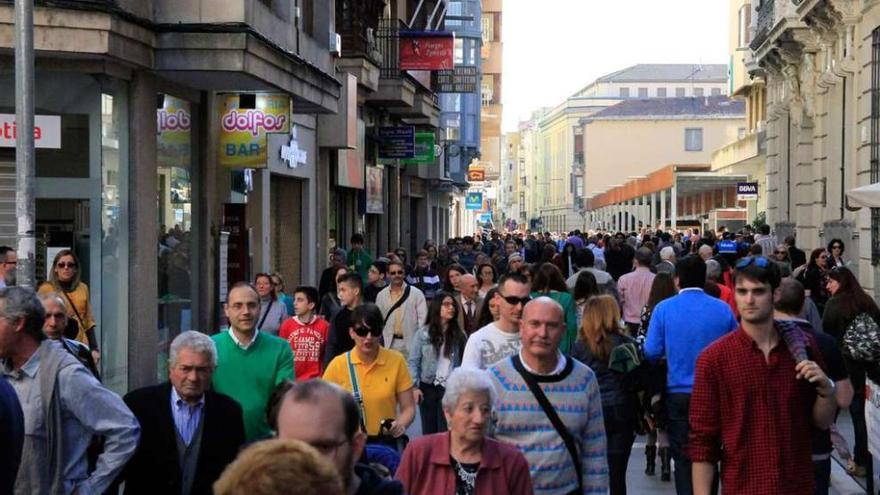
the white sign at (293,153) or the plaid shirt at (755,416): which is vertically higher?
the white sign at (293,153)

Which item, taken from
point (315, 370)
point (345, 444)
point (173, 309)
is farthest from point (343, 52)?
point (345, 444)

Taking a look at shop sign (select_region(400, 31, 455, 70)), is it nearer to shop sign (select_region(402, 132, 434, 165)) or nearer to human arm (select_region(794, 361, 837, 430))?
shop sign (select_region(402, 132, 434, 165))

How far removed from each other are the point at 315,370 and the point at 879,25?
13390 mm

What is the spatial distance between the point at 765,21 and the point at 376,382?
29624mm

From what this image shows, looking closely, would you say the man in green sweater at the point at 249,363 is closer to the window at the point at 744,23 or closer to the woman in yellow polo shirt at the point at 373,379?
the woman in yellow polo shirt at the point at 373,379

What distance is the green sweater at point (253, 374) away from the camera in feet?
25.5

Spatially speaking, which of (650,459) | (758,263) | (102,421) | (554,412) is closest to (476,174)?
(650,459)

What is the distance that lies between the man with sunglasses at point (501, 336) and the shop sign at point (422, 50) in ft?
76.5

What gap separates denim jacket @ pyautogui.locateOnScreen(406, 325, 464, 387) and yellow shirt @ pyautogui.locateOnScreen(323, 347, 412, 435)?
88.5 inches

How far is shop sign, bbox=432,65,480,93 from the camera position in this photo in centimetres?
4419

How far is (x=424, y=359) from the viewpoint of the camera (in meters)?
11.0

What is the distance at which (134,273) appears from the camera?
15.2 metres

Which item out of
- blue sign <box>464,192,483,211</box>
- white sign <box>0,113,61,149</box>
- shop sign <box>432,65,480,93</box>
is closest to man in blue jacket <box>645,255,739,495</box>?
white sign <box>0,113,61,149</box>

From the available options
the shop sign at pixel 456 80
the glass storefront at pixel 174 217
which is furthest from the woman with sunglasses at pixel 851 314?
the shop sign at pixel 456 80
